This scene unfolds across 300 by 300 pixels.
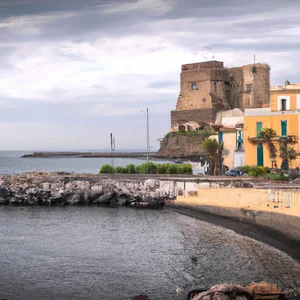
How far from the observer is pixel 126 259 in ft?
74.7

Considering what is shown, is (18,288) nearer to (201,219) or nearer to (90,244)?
(90,244)

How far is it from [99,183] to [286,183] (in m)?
12.9

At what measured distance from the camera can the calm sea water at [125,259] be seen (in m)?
18.9

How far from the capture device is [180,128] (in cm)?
8819

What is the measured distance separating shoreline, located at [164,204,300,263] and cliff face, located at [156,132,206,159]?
49674mm

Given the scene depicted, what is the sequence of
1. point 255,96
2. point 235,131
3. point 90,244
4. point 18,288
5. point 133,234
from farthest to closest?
point 255,96, point 235,131, point 133,234, point 90,244, point 18,288

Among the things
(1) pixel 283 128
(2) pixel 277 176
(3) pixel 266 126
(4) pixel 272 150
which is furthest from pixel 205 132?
(2) pixel 277 176

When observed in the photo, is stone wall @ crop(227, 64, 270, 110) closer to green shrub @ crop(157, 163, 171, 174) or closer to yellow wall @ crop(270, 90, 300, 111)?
green shrub @ crop(157, 163, 171, 174)

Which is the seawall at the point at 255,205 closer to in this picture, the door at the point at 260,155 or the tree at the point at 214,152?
the door at the point at 260,155

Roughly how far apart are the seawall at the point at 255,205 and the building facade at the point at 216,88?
47.6m

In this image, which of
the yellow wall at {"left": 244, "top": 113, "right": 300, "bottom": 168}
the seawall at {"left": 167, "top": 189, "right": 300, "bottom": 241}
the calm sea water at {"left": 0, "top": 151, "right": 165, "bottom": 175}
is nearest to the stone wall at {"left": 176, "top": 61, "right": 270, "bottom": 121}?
the calm sea water at {"left": 0, "top": 151, "right": 165, "bottom": 175}

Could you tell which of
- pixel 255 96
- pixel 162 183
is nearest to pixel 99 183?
pixel 162 183

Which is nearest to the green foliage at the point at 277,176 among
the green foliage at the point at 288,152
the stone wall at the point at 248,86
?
the green foliage at the point at 288,152

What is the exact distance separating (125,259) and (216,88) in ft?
203
